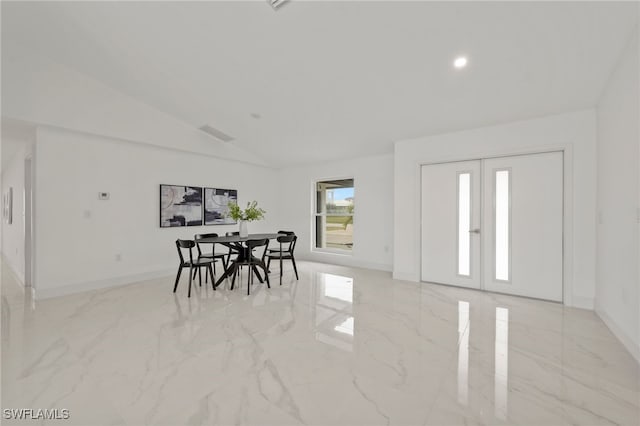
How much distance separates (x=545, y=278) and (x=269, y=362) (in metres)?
3.79

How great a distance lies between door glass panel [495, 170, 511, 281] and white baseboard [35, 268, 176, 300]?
5.55 meters

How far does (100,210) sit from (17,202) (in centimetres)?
242

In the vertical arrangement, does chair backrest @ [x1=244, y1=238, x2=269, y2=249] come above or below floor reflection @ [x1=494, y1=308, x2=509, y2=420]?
above

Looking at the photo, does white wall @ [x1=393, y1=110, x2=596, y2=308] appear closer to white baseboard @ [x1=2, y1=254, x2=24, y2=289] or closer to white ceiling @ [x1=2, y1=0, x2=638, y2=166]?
white ceiling @ [x1=2, y1=0, x2=638, y2=166]

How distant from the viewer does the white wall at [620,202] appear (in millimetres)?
2365

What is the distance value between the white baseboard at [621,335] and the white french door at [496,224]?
2.09 feet

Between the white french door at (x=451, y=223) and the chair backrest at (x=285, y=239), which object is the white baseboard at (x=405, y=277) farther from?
the chair backrest at (x=285, y=239)

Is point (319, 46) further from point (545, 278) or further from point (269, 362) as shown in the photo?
point (545, 278)

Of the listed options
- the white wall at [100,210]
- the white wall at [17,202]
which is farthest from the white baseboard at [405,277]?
the white wall at [17,202]

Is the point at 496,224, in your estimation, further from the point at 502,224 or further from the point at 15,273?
the point at 15,273

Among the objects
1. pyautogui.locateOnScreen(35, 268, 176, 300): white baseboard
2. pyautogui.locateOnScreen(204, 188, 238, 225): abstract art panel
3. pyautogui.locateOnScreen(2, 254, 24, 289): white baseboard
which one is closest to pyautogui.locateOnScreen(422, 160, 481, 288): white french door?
pyautogui.locateOnScreen(204, 188, 238, 225): abstract art panel

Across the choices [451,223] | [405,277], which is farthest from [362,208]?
[451,223]

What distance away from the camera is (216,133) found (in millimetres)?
5508

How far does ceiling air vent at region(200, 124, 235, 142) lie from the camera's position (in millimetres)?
5335
